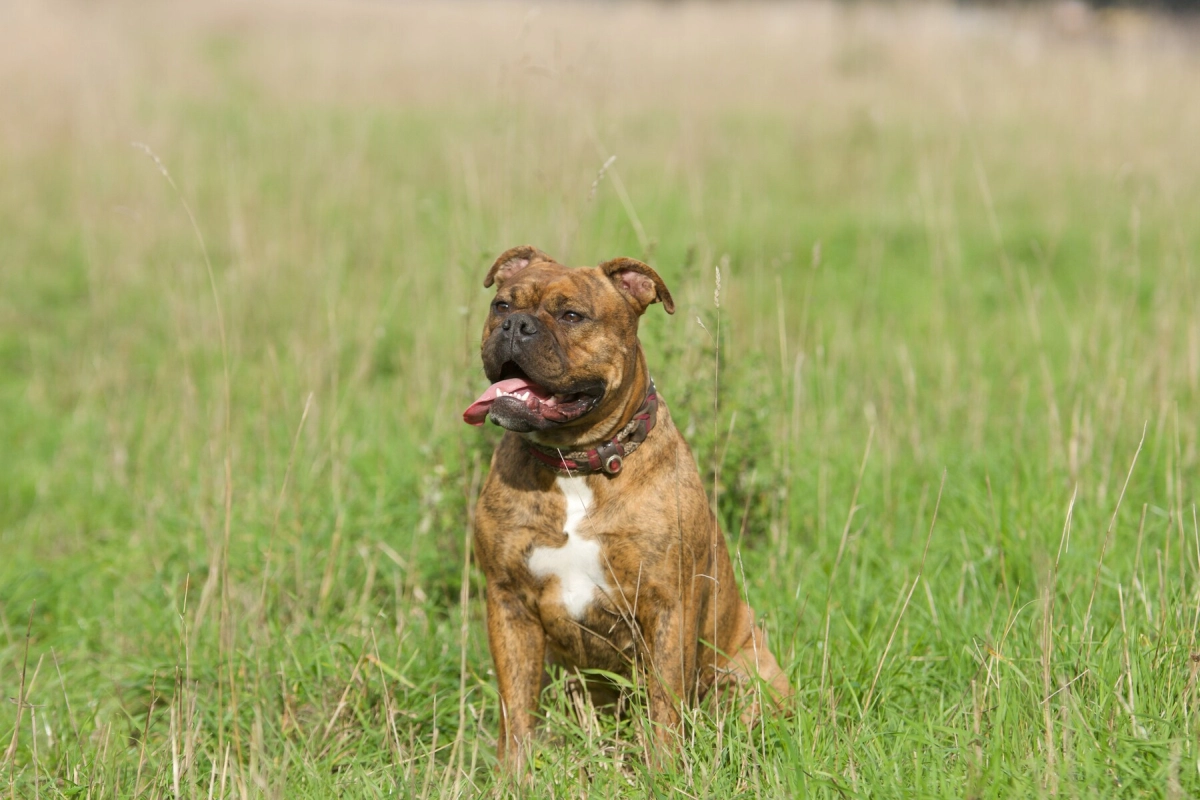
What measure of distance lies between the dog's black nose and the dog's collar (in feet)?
1.21

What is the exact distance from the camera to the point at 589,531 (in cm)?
324

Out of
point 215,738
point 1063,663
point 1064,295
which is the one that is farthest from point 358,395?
point 1064,295

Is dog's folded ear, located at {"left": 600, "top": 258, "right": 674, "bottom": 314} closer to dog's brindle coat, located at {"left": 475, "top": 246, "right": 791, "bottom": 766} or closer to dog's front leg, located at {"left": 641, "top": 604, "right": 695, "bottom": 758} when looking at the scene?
dog's brindle coat, located at {"left": 475, "top": 246, "right": 791, "bottom": 766}

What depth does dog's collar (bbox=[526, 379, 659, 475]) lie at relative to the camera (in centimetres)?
324

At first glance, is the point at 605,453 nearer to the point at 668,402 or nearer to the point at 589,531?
the point at 589,531

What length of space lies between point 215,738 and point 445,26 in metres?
13.4

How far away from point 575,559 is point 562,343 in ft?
2.06

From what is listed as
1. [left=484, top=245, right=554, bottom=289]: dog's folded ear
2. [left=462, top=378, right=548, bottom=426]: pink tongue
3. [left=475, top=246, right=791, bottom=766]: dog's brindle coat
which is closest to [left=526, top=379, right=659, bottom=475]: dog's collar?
[left=475, top=246, right=791, bottom=766]: dog's brindle coat

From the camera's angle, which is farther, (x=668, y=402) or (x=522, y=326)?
(x=668, y=402)

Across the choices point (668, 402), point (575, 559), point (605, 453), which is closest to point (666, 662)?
point (575, 559)

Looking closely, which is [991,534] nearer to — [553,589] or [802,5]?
[553,589]

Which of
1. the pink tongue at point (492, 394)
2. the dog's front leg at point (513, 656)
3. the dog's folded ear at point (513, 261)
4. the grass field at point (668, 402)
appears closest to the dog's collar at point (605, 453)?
the pink tongue at point (492, 394)

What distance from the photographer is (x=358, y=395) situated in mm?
5734

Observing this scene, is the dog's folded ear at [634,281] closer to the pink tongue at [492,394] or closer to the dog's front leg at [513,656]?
the pink tongue at [492,394]
